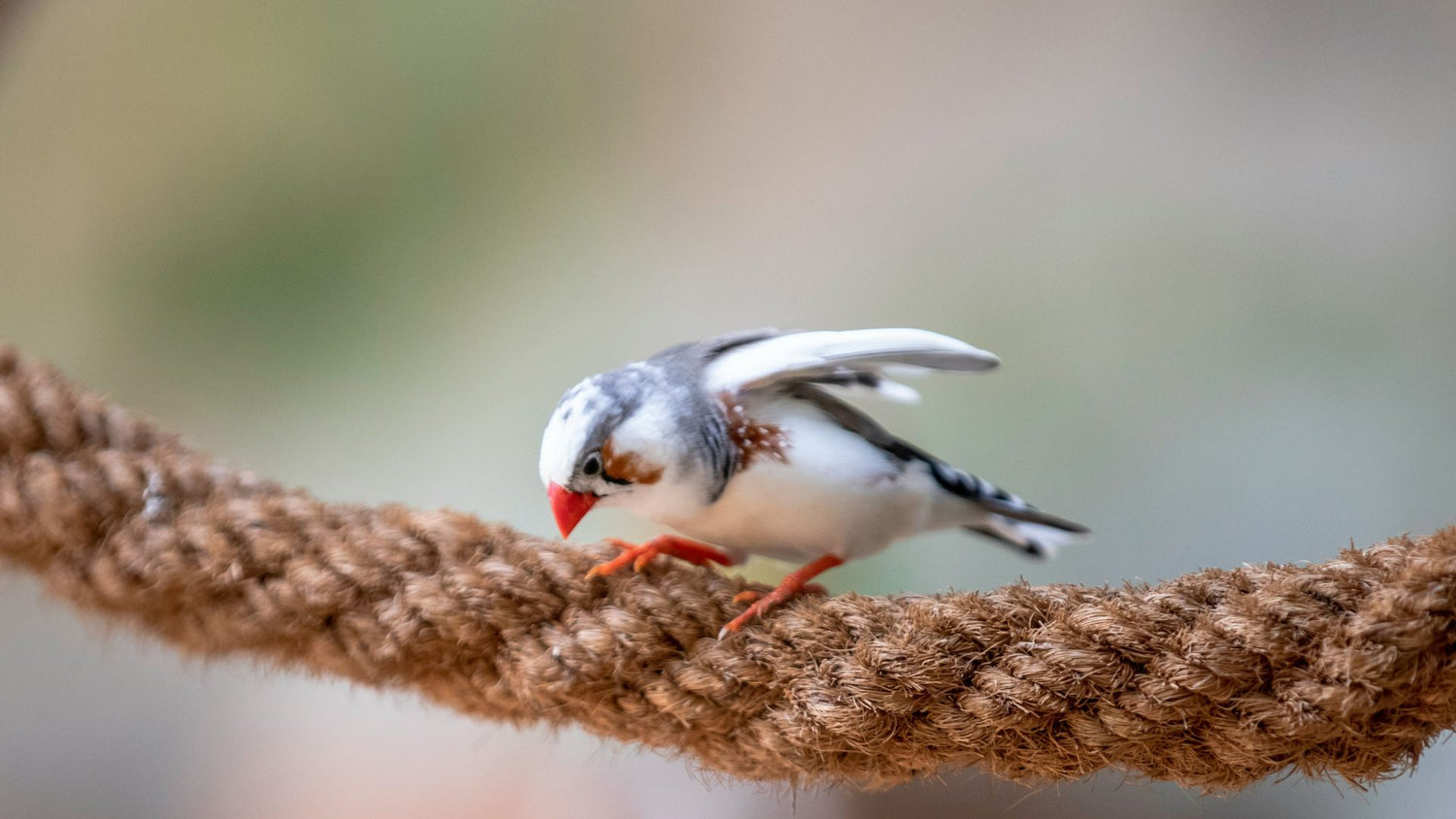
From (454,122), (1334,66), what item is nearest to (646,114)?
(454,122)

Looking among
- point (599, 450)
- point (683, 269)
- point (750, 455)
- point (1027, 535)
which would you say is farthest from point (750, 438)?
point (683, 269)

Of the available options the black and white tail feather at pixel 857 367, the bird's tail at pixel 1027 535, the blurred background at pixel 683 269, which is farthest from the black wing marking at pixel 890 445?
the blurred background at pixel 683 269

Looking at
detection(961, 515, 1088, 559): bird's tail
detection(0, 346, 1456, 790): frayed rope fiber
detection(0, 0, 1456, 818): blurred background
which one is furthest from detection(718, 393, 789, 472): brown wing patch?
detection(0, 0, 1456, 818): blurred background

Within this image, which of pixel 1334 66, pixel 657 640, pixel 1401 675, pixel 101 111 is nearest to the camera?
pixel 1401 675

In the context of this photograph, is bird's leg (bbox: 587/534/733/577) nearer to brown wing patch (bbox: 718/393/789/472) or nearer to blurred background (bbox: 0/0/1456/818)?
brown wing patch (bbox: 718/393/789/472)

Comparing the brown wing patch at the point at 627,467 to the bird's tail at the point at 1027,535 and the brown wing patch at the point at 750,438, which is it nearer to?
the brown wing patch at the point at 750,438

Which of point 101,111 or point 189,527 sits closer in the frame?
point 189,527

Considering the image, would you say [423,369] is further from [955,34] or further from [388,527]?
[955,34]
